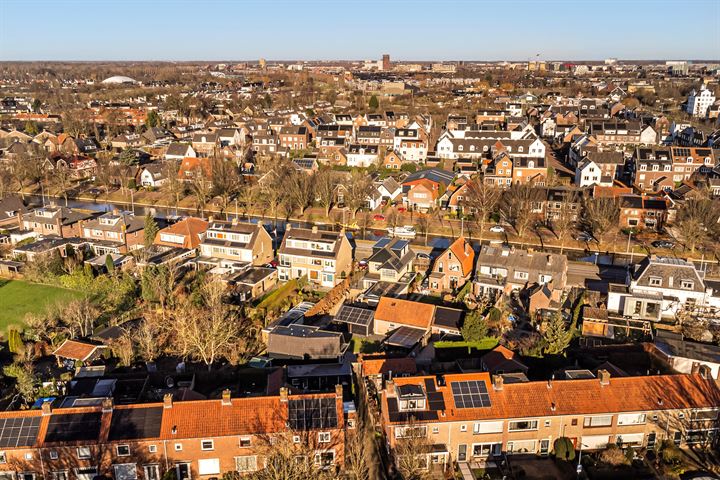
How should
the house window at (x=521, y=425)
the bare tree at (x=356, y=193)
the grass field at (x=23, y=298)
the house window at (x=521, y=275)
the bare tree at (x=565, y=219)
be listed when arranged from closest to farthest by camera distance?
the house window at (x=521, y=425) → the grass field at (x=23, y=298) → the house window at (x=521, y=275) → the bare tree at (x=565, y=219) → the bare tree at (x=356, y=193)

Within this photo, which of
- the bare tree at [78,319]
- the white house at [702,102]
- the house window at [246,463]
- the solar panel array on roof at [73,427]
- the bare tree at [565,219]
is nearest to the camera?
the solar panel array on roof at [73,427]

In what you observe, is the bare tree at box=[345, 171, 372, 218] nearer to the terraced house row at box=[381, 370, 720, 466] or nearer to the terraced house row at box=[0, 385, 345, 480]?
the terraced house row at box=[381, 370, 720, 466]

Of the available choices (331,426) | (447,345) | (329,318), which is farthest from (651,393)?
(329,318)

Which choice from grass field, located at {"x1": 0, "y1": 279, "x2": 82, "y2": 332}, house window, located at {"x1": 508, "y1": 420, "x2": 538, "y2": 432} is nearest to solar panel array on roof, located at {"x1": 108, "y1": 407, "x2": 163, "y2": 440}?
house window, located at {"x1": 508, "y1": 420, "x2": 538, "y2": 432}

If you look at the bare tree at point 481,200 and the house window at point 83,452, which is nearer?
the house window at point 83,452

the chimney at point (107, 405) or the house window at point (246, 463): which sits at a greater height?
the chimney at point (107, 405)

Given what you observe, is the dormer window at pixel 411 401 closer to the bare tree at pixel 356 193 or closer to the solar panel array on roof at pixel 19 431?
the solar panel array on roof at pixel 19 431

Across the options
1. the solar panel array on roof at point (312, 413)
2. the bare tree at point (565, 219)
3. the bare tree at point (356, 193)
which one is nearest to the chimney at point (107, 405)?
the solar panel array on roof at point (312, 413)

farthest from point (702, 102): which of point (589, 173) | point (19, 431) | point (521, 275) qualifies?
point (19, 431)
